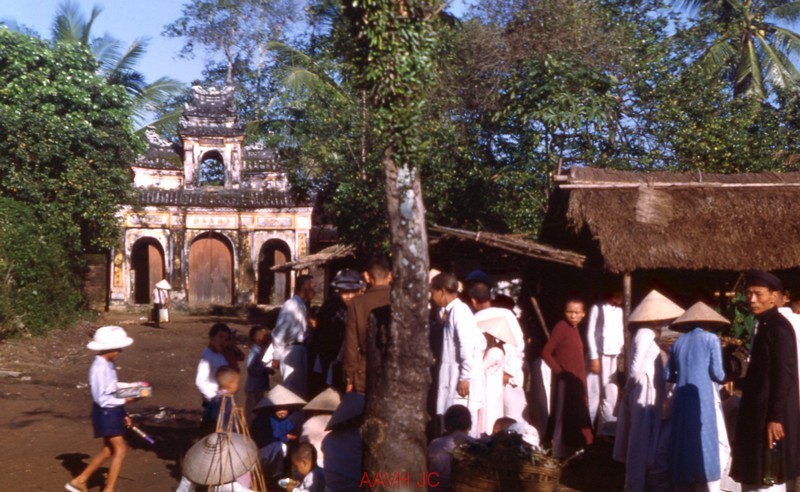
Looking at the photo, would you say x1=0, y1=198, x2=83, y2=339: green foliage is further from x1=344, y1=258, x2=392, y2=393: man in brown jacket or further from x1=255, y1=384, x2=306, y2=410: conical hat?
x1=344, y1=258, x2=392, y2=393: man in brown jacket

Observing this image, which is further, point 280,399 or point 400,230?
point 280,399

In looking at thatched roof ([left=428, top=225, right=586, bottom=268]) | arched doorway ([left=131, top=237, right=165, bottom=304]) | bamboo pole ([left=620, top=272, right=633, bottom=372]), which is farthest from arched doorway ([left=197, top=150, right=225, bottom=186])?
bamboo pole ([left=620, top=272, right=633, bottom=372])

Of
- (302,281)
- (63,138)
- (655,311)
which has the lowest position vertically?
(655,311)

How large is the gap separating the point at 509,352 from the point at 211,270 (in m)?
21.6

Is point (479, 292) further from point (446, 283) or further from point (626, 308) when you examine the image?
point (626, 308)

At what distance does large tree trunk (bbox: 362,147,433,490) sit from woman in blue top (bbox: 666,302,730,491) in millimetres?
1677

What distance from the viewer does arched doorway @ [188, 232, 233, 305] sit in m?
28.2

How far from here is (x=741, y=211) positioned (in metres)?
10.5

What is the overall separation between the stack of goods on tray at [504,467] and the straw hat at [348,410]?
107 centimetres

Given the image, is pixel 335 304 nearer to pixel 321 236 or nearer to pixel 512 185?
pixel 512 185

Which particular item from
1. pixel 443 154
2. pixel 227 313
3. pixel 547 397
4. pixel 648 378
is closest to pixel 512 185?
pixel 443 154

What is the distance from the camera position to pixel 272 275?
2956 centimetres

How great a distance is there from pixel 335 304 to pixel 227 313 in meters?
20.4

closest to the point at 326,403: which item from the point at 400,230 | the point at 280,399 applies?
the point at 280,399
